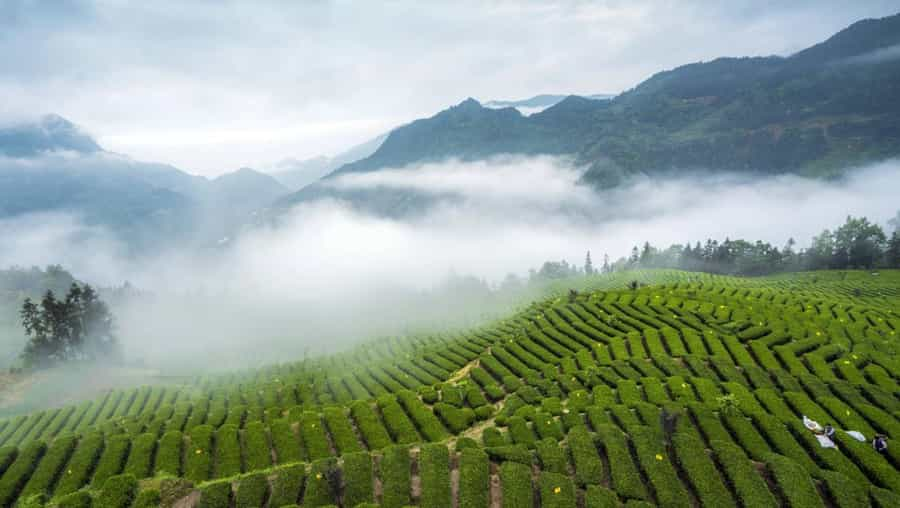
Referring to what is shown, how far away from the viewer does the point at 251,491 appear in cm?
2222

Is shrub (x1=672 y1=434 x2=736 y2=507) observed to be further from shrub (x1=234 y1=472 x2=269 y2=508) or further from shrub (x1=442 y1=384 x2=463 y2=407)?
shrub (x1=234 y1=472 x2=269 y2=508)

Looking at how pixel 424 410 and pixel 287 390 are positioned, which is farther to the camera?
pixel 287 390

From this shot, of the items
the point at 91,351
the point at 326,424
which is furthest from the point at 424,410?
the point at 91,351

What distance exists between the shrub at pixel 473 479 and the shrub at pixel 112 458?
21.0 metres

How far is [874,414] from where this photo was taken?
27.9 metres

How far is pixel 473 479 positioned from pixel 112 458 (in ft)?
77.9

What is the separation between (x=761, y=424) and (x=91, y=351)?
365 feet

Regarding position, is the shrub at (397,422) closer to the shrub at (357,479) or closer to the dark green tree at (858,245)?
the shrub at (357,479)

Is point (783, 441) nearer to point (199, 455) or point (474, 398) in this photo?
point (474, 398)

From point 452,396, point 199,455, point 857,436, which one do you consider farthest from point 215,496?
point 857,436

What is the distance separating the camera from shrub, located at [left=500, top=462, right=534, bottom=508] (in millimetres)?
21062

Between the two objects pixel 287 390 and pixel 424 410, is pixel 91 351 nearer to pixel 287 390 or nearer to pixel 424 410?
pixel 287 390

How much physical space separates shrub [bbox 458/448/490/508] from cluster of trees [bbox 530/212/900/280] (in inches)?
6152

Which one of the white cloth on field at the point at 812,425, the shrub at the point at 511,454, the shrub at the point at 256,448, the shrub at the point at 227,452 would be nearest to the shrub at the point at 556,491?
the shrub at the point at 511,454
